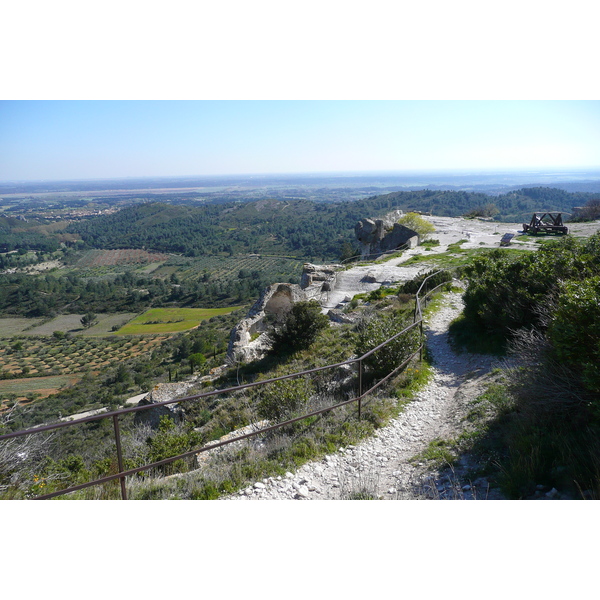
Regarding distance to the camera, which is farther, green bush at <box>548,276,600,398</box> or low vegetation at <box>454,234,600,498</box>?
green bush at <box>548,276,600,398</box>

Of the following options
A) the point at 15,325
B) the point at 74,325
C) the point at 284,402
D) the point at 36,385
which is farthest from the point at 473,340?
the point at 15,325

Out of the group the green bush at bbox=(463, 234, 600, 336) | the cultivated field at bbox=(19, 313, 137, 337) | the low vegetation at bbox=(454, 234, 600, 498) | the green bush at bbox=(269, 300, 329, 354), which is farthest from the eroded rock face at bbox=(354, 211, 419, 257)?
the cultivated field at bbox=(19, 313, 137, 337)

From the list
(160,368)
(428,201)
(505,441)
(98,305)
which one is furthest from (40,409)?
(428,201)

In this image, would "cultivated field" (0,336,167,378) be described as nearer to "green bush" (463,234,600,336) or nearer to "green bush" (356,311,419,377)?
"green bush" (356,311,419,377)

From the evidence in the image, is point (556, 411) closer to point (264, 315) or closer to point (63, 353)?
point (264, 315)

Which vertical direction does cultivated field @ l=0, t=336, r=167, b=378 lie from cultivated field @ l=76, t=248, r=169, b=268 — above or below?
below

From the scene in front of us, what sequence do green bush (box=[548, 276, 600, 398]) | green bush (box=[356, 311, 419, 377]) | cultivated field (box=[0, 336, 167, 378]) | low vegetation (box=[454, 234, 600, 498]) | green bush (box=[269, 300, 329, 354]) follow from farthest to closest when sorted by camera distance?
1. cultivated field (box=[0, 336, 167, 378])
2. green bush (box=[269, 300, 329, 354])
3. green bush (box=[356, 311, 419, 377])
4. green bush (box=[548, 276, 600, 398])
5. low vegetation (box=[454, 234, 600, 498])

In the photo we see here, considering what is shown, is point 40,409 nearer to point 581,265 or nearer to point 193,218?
point 581,265
